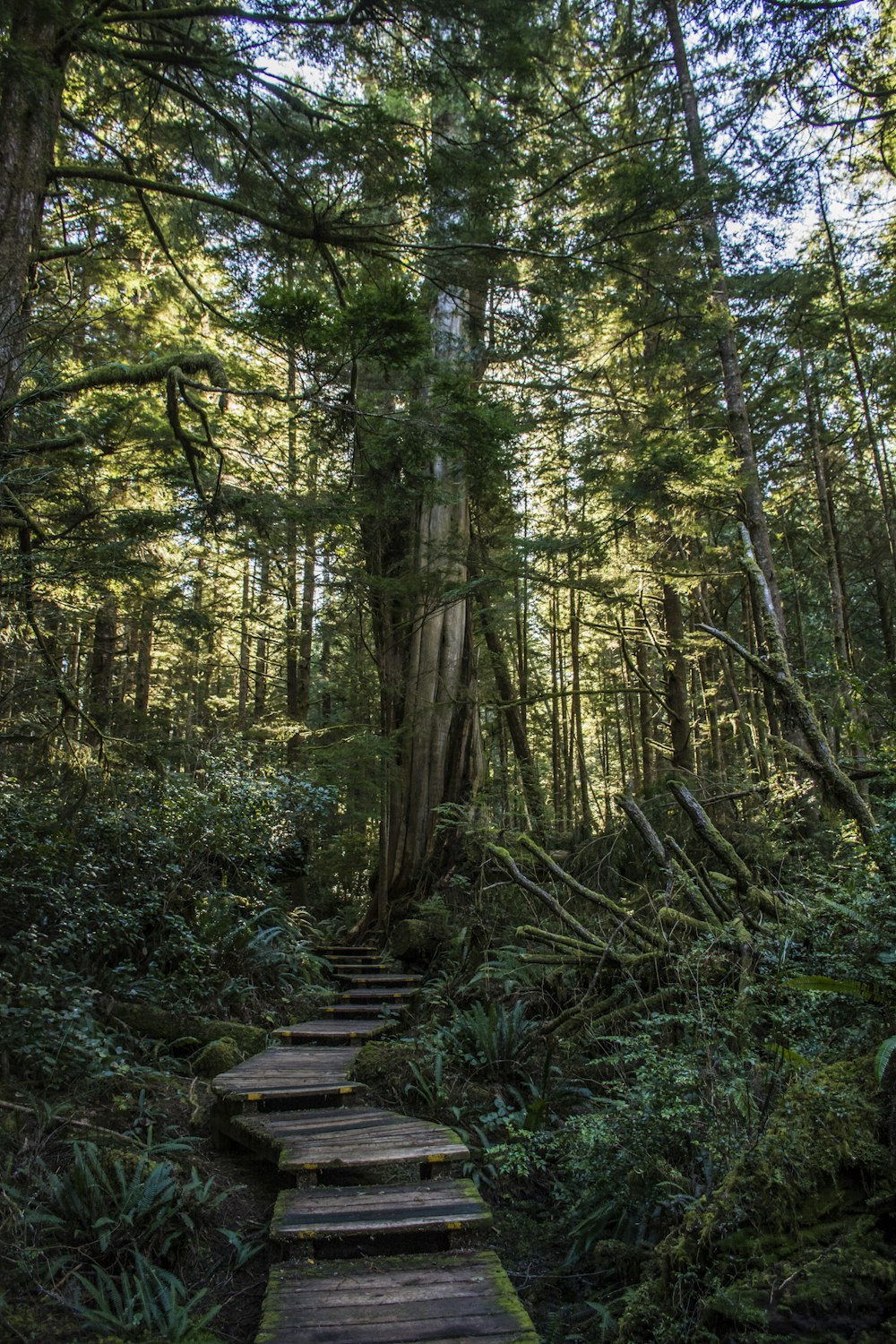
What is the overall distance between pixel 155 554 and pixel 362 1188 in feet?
18.4

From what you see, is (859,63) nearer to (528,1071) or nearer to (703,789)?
(703,789)

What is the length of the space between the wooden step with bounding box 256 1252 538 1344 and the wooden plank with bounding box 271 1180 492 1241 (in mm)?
113

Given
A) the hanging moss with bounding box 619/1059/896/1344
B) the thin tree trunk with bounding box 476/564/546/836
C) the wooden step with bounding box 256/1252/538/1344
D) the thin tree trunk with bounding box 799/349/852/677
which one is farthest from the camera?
the thin tree trunk with bounding box 799/349/852/677

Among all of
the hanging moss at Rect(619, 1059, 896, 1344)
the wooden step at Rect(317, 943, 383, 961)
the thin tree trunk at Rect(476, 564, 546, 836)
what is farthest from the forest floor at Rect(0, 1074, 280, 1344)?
the thin tree trunk at Rect(476, 564, 546, 836)

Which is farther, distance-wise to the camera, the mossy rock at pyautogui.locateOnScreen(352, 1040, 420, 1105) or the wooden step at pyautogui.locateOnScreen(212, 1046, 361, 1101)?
the mossy rock at pyautogui.locateOnScreen(352, 1040, 420, 1105)

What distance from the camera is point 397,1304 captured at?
2832 mm

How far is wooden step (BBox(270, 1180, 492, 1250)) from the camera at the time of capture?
3.27 metres

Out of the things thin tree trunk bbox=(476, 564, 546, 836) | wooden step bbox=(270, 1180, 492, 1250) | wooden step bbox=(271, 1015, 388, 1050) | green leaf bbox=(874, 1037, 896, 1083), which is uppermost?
thin tree trunk bbox=(476, 564, 546, 836)

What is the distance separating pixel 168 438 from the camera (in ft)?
23.5

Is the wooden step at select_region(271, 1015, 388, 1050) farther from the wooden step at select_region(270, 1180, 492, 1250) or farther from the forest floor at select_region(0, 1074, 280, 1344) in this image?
the wooden step at select_region(270, 1180, 492, 1250)

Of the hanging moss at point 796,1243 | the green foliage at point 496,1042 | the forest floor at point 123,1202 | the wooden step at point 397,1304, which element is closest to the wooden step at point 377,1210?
the wooden step at point 397,1304

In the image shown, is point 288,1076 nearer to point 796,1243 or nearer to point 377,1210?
point 377,1210

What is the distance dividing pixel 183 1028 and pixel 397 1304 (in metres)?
4.13

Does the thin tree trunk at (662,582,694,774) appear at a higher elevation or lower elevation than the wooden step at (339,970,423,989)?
higher
